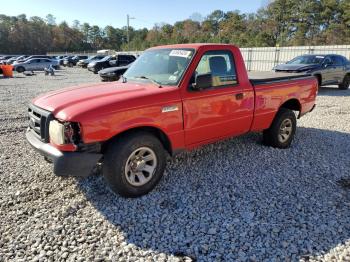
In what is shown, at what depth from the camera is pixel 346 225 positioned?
3.28 metres

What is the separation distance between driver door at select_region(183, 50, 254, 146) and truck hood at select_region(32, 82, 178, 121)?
445 mm

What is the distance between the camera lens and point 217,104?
14.1ft

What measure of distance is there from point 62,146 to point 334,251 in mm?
2937

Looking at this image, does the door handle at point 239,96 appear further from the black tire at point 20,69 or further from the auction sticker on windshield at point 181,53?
the black tire at point 20,69

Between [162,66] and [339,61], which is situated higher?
[162,66]

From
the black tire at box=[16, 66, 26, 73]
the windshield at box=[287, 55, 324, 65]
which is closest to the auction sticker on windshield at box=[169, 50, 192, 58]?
the windshield at box=[287, 55, 324, 65]

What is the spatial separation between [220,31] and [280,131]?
7630 cm

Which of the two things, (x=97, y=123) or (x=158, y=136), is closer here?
(x=97, y=123)

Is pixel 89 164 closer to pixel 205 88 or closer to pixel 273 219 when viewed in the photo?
pixel 205 88

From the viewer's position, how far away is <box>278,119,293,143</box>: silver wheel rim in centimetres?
557

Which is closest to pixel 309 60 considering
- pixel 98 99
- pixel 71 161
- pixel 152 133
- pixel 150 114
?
pixel 152 133

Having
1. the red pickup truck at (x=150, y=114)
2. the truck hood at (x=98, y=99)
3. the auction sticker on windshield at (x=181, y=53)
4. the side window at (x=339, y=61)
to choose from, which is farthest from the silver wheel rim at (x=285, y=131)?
the side window at (x=339, y=61)

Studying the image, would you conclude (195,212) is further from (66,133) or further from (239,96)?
(239,96)

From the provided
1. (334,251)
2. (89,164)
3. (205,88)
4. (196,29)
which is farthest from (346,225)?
(196,29)
